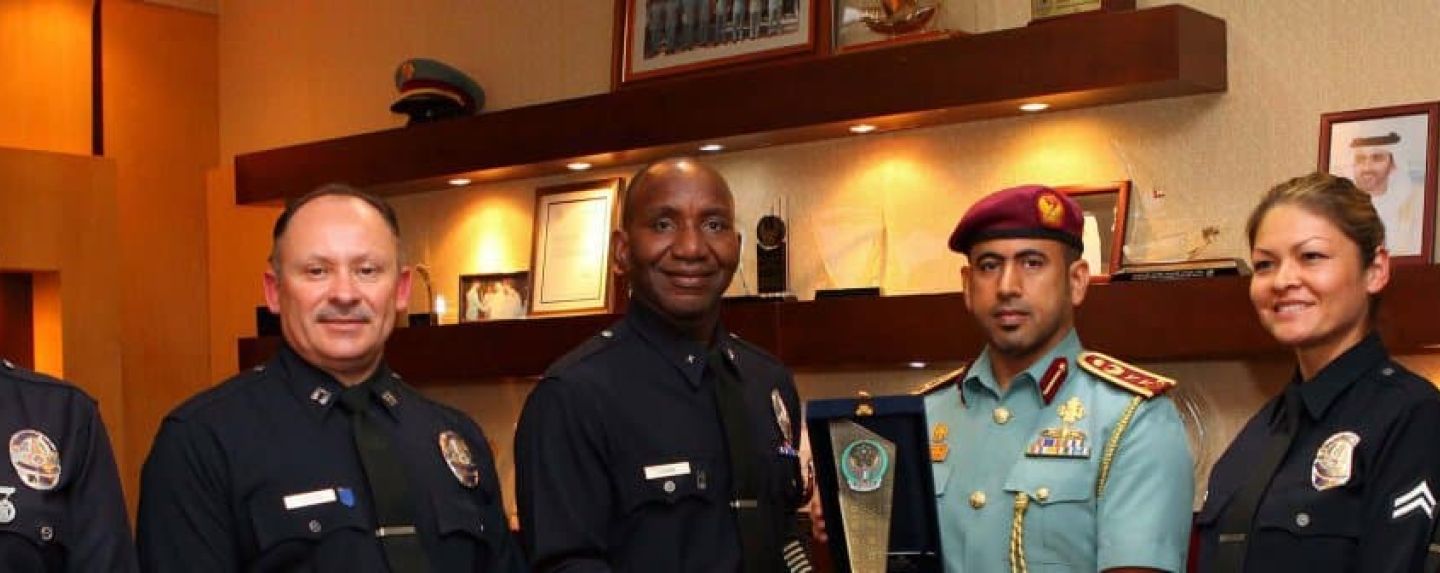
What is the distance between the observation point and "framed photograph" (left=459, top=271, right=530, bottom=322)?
6.86 m

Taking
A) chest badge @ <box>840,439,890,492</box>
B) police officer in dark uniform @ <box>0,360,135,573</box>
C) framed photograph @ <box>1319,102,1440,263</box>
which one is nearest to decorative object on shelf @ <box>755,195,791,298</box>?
framed photograph @ <box>1319,102,1440,263</box>

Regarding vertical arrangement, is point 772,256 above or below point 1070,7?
below

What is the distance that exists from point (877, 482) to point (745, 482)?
0.29 metres

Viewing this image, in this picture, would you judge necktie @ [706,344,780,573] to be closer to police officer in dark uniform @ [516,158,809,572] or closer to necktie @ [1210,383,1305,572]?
police officer in dark uniform @ [516,158,809,572]

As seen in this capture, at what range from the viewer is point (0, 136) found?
7.67m

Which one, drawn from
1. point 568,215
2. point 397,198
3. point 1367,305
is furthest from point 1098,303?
point 397,198

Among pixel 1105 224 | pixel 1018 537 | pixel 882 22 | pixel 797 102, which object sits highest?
pixel 882 22

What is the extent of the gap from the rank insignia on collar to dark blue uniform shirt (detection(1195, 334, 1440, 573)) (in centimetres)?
81

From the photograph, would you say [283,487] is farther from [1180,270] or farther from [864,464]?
[1180,270]

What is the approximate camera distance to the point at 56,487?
3.11 meters

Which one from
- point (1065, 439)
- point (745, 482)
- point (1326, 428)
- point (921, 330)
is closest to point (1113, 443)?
point (1065, 439)

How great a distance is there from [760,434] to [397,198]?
160 inches

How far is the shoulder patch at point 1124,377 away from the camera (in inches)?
134

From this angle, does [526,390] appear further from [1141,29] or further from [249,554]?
[249,554]
